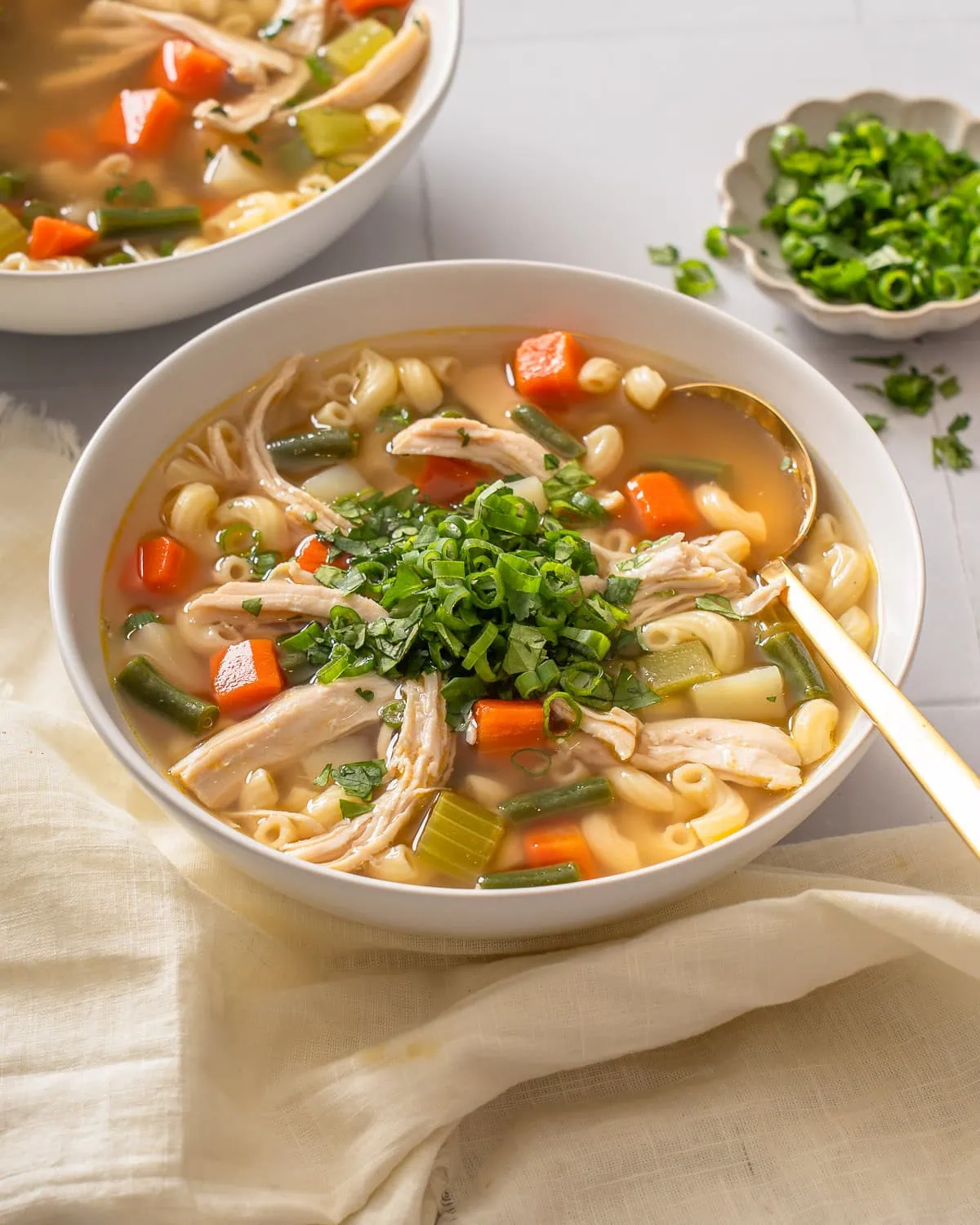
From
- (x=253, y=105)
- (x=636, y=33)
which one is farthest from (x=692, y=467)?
(x=636, y=33)

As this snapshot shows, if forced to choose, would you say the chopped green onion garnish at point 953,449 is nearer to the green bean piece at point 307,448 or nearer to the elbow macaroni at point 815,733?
the elbow macaroni at point 815,733

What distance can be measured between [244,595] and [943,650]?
5.31 feet

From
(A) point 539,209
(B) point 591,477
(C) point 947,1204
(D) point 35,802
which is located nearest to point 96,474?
(D) point 35,802

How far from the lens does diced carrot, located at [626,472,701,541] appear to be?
2922 mm

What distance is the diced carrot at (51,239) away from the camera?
131 inches

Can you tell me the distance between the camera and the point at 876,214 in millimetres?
3689

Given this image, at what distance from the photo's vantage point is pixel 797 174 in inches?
149

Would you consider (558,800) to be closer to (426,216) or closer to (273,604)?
(273,604)

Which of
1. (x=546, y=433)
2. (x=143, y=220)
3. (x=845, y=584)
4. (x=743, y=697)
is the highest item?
(x=143, y=220)

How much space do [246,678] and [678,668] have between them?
2.84 ft

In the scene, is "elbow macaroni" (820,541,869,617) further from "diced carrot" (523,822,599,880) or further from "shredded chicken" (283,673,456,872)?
"shredded chicken" (283,673,456,872)

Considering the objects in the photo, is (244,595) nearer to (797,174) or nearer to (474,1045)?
(474,1045)

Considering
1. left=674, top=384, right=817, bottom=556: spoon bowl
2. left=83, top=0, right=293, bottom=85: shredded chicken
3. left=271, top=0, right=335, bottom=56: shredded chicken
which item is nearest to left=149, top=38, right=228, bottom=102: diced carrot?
left=83, top=0, right=293, bottom=85: shredded chicken

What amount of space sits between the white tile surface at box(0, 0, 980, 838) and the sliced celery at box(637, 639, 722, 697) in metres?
0.52
